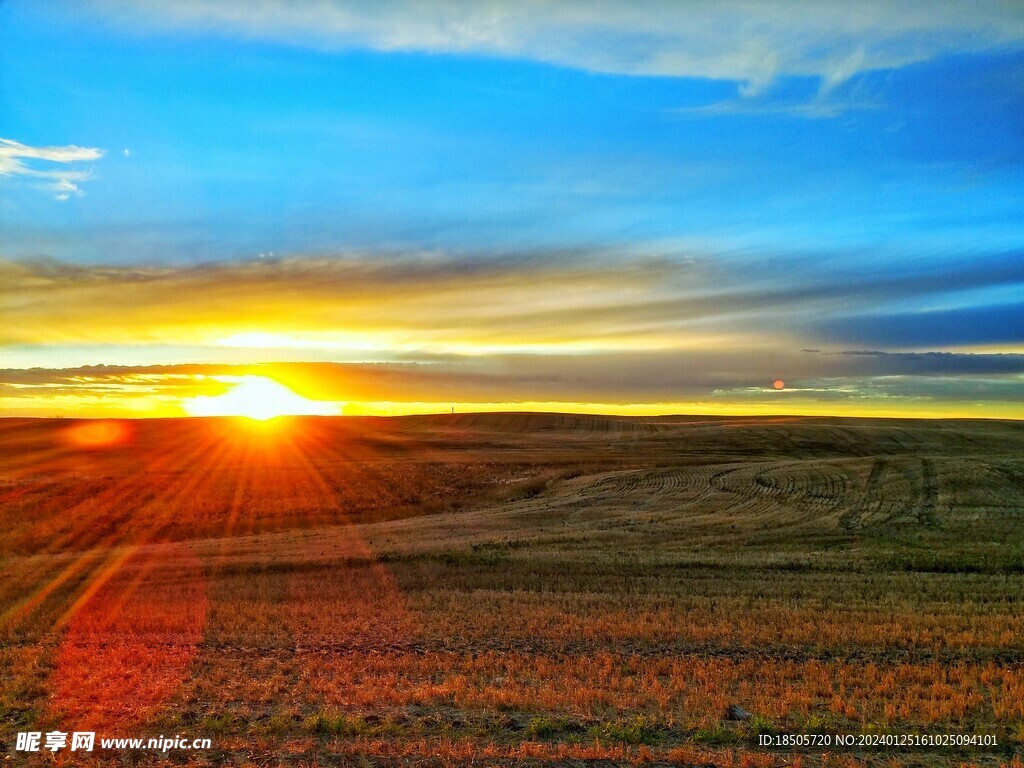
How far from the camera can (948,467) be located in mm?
41656

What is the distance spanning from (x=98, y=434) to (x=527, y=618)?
10933cm

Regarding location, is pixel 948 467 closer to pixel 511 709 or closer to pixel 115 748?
pixel 511 709

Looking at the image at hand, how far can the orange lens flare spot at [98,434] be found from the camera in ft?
297

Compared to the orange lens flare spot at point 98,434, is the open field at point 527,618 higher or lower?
higher

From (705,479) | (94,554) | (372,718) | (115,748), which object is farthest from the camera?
(705,479)

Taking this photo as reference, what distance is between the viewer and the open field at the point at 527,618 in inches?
341

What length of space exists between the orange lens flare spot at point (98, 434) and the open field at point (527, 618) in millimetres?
51380

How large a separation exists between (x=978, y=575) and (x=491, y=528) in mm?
17689

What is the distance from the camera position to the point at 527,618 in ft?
48.7

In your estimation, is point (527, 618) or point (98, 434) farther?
point (98, 434)

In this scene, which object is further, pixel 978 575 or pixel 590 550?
pixel 590 550

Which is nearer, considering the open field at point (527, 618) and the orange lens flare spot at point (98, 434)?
the open field at point (527, 618)

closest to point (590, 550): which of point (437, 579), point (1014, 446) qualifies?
point (437, 579)

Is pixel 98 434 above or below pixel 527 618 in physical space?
below
